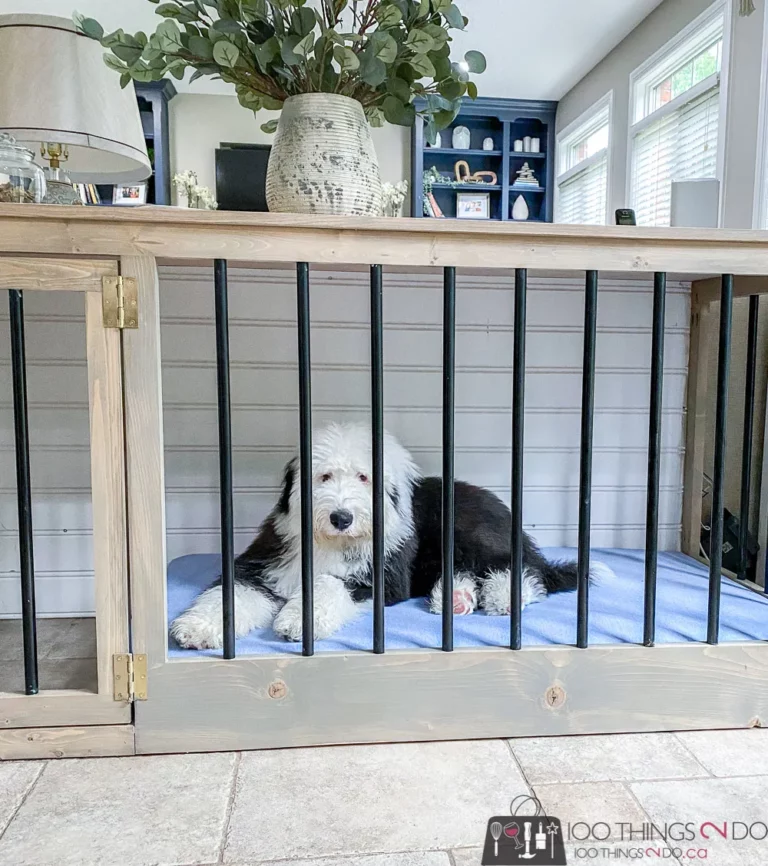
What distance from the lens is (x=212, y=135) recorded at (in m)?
5.80

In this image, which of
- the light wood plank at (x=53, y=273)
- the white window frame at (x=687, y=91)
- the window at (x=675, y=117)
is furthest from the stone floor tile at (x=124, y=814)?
the window at (x=675, y=117)

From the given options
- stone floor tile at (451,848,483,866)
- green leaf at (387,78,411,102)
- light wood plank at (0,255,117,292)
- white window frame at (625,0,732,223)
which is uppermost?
white window frame at (625,0,732,223)

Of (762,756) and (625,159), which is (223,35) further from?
(625,159)

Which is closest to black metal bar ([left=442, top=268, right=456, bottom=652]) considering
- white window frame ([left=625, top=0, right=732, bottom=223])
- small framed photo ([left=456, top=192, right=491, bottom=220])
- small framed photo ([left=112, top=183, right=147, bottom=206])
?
white window frame ([left=625, top=0, right=732, bottom=223])

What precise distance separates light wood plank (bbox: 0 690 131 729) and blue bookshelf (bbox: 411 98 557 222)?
5500 mm

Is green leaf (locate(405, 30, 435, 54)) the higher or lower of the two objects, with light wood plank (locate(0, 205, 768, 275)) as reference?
higher

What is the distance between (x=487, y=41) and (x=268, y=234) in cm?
459

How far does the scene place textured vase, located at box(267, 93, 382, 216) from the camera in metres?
1.18

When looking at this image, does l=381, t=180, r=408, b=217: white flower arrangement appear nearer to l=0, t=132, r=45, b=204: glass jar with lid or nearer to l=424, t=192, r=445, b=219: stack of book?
l=424, t=192, r=445, b=219: stack of book

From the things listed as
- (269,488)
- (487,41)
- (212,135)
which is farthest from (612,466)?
(212,135)

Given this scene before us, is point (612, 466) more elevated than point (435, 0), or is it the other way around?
point (435, 0)

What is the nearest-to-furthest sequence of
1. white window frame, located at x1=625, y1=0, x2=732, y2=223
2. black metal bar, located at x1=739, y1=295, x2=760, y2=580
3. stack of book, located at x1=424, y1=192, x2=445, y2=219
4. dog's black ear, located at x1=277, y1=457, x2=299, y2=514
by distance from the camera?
dog's black ear, located at x1=277, y1=457, x2=299, y2=514 < black metal bar, located at x1=739, y1=295, x2=760, y2=580 < white window frame, located at x1=625, y1=0, x2=732, y2=223 < stack of book, located at x1=424, y1=192, x2=445, y2=219

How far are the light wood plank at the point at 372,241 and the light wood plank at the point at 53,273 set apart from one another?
0.06ft

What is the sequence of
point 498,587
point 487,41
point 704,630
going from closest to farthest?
point 704,630 → point 498,587 → point 487,41
